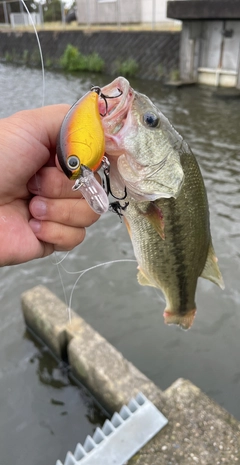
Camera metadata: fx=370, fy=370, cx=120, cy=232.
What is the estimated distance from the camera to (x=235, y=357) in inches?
173

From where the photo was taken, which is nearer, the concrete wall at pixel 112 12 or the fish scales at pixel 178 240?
the fish scales at pixel 178 240

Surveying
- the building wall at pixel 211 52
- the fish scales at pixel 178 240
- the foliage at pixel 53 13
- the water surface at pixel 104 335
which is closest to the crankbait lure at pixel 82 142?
the fish scales at pixel 178 240

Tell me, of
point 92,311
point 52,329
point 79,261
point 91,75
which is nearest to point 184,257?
point 52,329

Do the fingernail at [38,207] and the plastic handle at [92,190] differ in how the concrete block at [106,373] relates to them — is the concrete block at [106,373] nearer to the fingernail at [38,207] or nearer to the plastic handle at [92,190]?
the fingernail at [38,207]

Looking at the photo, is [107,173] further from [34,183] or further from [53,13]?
[53,13]

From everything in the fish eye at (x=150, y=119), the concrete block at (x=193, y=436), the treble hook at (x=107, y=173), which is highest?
the fish eye at (x=150, y=119)

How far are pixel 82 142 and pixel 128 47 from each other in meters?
19.6

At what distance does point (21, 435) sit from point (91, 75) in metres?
18.9

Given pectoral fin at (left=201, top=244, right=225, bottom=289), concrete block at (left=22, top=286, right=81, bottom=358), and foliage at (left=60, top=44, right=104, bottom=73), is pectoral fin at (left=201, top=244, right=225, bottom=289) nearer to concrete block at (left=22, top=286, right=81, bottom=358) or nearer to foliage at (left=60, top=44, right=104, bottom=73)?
concrete block at (left=22, top=286, right=81, bottom=358)

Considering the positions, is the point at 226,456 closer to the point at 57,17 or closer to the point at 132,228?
the point at 132,228

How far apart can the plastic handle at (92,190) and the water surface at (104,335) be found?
1514mm

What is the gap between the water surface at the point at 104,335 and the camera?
3.77 metres

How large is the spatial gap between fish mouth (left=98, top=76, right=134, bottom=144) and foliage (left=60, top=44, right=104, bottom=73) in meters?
20.0

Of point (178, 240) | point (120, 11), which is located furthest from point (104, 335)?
point (120, 11)
